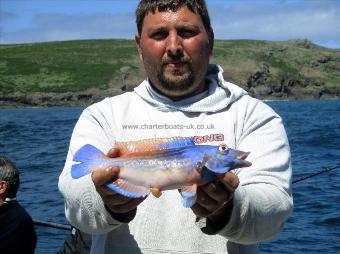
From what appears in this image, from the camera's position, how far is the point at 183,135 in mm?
4059

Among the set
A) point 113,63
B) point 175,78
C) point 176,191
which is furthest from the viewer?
point 113,63

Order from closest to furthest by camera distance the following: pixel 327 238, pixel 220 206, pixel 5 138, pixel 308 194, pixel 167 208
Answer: pixel 220 206
pixel 167 208
pixel 327 238
pixel 308 194
pixel 5 138

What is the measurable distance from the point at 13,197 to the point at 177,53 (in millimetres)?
4383

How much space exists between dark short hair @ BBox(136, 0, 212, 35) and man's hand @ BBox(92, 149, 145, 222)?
1222mm

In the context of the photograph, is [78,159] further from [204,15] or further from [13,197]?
[13,197]

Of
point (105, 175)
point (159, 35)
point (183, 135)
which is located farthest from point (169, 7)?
point (105, 175)

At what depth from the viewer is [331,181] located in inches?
747

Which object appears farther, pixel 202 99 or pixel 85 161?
pixel 202 99

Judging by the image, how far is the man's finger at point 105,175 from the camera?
3.18 m

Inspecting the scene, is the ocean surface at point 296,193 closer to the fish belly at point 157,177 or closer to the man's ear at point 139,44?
the man's ear at point 139,44

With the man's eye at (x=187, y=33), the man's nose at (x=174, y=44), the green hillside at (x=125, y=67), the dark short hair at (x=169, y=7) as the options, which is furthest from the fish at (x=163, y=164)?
A: the green hillside at (x=125, y=67)

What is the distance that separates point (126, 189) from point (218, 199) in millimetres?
517

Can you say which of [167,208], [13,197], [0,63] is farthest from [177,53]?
[0,63]

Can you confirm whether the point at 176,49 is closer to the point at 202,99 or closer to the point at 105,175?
the point at 202,99
